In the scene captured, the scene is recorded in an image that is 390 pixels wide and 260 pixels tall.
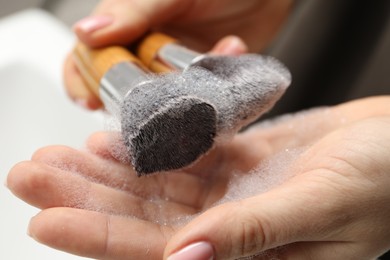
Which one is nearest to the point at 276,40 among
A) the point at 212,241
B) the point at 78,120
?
the point at 78,120

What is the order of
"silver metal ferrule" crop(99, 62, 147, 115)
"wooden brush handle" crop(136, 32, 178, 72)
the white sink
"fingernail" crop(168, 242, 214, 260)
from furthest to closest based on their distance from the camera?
the white sink, "wooden brush handle" crop(136, 32, 178, 72), "silver metal ferrule" crop(99, 62, 147, 115), "fingernail" crop(168, 242, 214, 260)

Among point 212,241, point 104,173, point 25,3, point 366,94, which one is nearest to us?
point 212,241

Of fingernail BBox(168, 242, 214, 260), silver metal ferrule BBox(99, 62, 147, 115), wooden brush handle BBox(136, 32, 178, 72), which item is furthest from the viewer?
wooden brush handle BBox(136, 32, 178, 72)

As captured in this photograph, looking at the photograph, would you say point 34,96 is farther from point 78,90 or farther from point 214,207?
point 214,207

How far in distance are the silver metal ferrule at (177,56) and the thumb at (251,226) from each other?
190mm

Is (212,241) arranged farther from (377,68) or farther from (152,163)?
(377,68)

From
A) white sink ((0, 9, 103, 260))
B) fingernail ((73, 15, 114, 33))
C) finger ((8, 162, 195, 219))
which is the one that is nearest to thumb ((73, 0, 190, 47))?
fingernail ((73, 15, 114, 33))

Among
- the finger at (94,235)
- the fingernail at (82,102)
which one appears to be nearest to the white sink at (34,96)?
the fingernail at (82,102)

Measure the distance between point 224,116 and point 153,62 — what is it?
165 mm

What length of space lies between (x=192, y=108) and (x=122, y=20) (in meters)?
0.26

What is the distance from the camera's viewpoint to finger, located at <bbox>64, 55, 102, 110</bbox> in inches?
25.1

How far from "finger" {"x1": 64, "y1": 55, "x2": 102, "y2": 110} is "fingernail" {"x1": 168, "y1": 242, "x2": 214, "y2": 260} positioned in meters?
0.32

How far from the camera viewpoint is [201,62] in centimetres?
51

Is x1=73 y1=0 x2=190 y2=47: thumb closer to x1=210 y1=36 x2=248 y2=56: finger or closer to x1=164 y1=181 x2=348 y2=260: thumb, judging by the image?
x1=210 y1=36 x2=248 y2=56: finger
